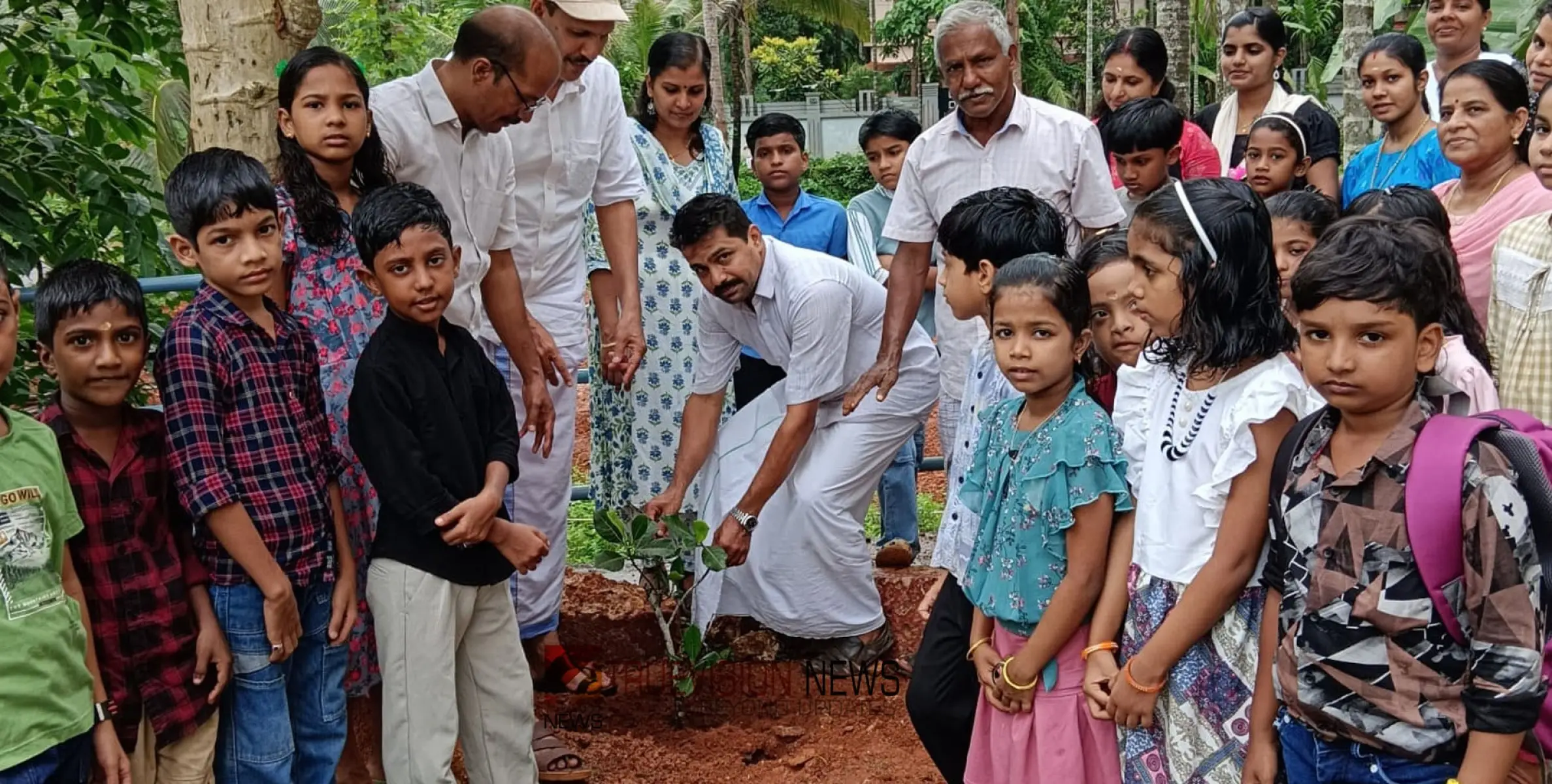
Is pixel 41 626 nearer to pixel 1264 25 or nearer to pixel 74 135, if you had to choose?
pixel 74 135

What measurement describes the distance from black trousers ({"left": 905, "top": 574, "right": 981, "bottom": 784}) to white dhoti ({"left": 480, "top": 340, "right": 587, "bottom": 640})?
1.39 m

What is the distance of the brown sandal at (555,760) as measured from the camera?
3.47 meters

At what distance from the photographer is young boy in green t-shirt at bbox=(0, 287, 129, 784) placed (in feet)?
7.47

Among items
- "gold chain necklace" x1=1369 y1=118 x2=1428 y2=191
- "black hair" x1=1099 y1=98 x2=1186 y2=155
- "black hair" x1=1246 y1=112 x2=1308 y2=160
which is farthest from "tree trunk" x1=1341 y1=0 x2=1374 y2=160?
"black hair" x1=1099 y1=98 x2=1186 y2=155

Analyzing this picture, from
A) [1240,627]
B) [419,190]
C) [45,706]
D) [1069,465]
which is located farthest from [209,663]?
[1240,627]

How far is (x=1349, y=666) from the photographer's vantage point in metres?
2.03

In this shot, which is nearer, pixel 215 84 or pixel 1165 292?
pixel 1165 292

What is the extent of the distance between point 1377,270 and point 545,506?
8.52ft

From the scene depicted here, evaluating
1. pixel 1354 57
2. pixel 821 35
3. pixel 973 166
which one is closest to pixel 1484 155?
pixel 973 166

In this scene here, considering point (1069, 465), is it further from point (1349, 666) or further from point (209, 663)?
point (209, 663)

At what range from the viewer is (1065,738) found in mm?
2613

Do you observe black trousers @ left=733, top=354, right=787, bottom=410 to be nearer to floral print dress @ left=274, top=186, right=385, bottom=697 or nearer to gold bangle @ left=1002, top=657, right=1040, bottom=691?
floral print dress @ left=274, top=186, right=385, bottom=697

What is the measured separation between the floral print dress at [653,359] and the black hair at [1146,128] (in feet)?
4.40

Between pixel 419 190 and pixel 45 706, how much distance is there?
127cm
